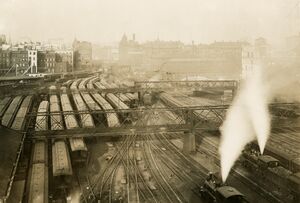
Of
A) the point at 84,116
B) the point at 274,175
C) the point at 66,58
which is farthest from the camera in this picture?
the point at 66,58

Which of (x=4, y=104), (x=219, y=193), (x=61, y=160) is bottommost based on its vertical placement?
(x=219, y=193)

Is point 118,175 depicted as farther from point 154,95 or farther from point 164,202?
point 154,95

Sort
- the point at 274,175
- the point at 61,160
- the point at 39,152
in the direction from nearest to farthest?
the point at 274,175, the point at 61,160, the point at 39,152

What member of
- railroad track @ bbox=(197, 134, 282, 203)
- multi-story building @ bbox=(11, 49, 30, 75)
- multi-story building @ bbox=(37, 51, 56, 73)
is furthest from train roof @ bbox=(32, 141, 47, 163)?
multi-story building @ bbox=(37, 51, 56, 73)

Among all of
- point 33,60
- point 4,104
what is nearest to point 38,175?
point 4,104

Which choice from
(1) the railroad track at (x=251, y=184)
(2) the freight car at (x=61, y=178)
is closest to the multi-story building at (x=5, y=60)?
(2) the freight car at (x=61, y=178)

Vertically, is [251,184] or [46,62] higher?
[46,62]

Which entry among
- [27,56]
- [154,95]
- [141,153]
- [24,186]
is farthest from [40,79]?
[24,186]

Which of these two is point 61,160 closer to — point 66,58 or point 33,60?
point 33,60
